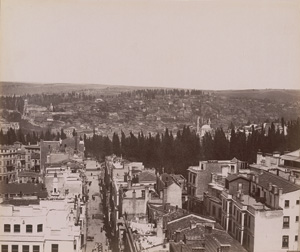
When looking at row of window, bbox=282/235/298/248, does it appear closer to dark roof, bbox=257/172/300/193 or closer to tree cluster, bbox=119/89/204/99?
dark roof, bbox=257/172/300/193

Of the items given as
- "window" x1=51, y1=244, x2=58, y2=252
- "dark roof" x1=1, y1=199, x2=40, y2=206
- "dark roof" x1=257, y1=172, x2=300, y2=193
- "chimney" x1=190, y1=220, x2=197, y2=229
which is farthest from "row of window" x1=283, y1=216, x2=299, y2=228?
"dark roof" x1=1, y1=199, x2=40, y2=206

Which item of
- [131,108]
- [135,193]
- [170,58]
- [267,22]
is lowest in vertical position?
[135,193]

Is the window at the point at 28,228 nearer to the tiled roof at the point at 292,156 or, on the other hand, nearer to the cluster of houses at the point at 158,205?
the cluster of houses at the point at 158,205

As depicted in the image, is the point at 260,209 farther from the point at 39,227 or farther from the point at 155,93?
the point at 39,227

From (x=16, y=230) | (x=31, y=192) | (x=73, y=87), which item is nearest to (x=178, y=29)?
(x=73, y=87)

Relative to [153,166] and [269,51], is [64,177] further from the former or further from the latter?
[269,51]
